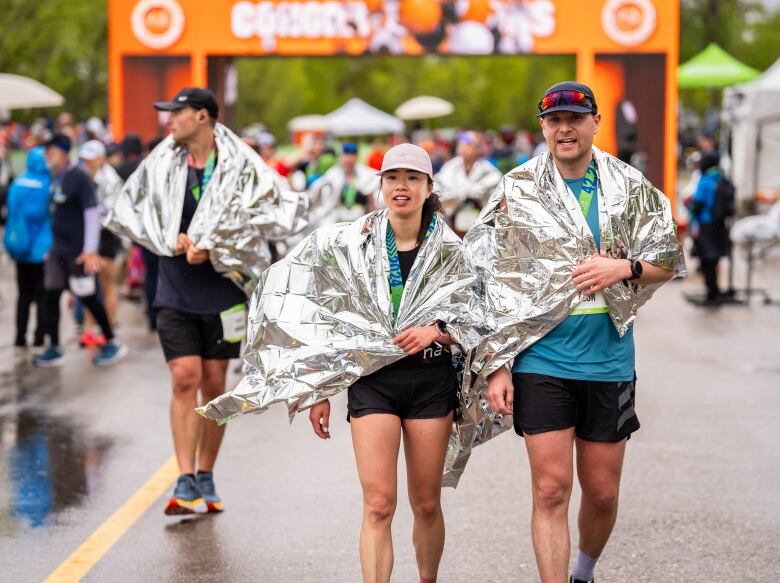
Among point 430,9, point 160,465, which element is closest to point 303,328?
point 160,465

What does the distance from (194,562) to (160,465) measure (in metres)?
2.04

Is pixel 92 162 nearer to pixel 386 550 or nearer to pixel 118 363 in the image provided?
pixel 118 363

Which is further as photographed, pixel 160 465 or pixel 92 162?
pixel 92 162

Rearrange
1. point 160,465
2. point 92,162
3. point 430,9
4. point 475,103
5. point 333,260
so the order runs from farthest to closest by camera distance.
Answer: point 475,103 < point 430,9 < point 92,162 < point 160,465 < point 333,260

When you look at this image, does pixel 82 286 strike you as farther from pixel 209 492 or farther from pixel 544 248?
pixel 544 248

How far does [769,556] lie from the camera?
19.6 ft

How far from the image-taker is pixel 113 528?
6496 mm

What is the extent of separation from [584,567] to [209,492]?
2.24 meters

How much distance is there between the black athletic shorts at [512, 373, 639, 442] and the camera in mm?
4941

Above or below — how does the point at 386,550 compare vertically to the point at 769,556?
above

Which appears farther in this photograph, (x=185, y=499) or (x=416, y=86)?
(x=416, y=86)

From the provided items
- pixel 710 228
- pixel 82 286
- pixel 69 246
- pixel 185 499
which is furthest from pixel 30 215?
pixel 710 228

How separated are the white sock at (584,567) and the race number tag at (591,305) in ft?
3.33

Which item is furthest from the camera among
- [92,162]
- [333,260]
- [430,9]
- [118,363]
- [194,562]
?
[430,9]
